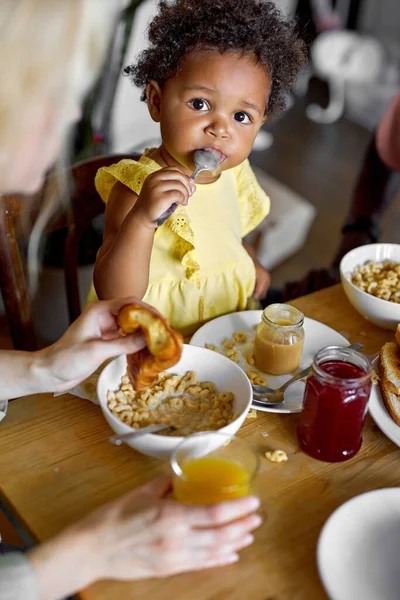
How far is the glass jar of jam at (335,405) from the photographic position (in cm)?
96

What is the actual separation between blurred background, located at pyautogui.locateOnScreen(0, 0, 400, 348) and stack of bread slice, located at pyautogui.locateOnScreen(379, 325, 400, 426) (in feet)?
3.58

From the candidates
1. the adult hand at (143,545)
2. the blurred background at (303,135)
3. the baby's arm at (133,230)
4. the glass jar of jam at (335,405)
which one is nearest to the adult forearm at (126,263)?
the baby's arm at (133,230)

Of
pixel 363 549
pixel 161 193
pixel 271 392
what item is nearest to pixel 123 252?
pixel 161 193

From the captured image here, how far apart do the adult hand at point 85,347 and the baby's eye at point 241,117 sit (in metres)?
0.43

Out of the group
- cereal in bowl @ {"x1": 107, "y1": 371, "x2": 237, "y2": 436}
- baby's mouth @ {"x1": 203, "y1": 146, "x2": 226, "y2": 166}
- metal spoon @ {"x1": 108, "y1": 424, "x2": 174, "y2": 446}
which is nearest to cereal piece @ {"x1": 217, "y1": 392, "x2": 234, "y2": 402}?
cereal in bowl @ {"x1": 107, "y1": 371, "x2": 237, "y2": 436}

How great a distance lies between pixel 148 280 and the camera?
1.27 meters

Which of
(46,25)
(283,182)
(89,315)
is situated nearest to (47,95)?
(46,25)

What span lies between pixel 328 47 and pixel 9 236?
2.84m

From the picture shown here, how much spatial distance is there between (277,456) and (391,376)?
246mm

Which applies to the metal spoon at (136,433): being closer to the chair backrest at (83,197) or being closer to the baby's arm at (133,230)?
the baby's arm at (133,230)

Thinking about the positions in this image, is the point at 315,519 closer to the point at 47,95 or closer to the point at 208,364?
the point at 208,364

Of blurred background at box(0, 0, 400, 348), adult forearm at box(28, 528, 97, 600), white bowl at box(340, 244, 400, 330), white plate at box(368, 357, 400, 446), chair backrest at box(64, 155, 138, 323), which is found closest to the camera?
adult forearm at box(28, 528, 97, 600)

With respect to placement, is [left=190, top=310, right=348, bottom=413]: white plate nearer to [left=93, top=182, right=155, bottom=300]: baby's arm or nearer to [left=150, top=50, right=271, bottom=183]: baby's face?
[left=93, top=182, right=155, bottom=300]: baby's arm

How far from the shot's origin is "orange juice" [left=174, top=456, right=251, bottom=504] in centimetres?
85
